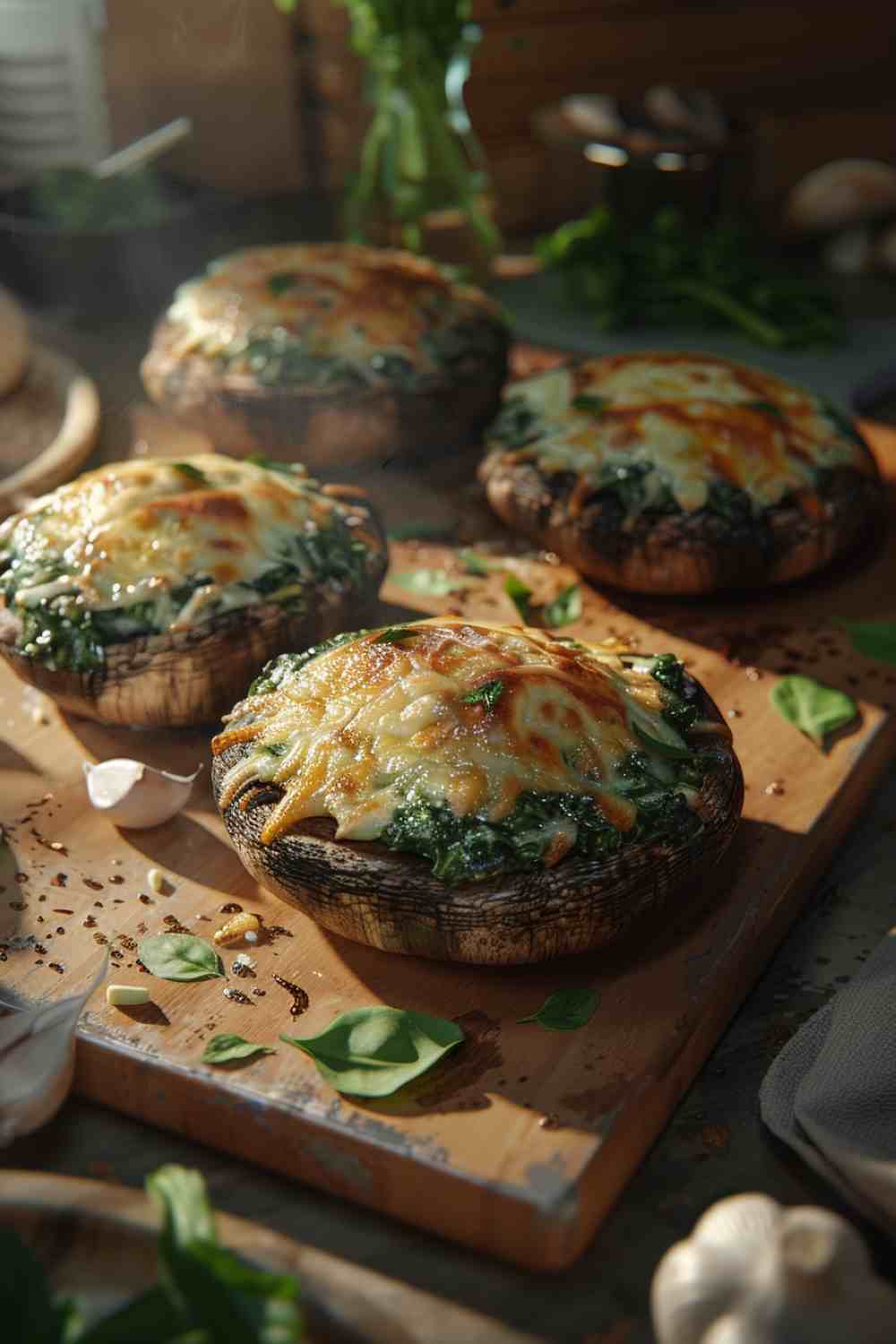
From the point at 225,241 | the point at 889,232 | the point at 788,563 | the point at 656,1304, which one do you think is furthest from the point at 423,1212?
the point at 889,232

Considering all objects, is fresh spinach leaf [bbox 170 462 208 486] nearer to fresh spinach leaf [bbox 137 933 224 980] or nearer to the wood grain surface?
fresh spinach leaf [bbox 137 933 224 980]

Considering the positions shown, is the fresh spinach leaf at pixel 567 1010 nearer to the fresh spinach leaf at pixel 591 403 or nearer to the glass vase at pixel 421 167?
the fresh spinach leaf at pixel 591 403

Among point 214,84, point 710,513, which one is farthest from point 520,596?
point 214,84

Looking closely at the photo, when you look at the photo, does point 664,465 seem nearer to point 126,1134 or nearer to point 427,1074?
point 427,1074

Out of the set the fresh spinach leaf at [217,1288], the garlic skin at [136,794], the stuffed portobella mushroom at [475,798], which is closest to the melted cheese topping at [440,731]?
the stuffed portobella mushroom at [475,798]

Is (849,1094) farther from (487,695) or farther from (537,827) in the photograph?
(487,695)
